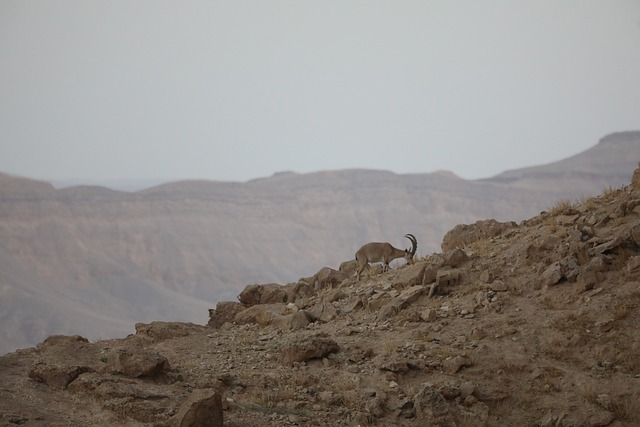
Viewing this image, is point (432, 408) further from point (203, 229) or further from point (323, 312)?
point (203, 229)

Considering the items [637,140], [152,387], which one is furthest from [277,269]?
[152,387]

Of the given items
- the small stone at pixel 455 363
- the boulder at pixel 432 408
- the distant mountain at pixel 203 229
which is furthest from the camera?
the distant mountain at pixel 203 229

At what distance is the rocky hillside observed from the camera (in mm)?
10047

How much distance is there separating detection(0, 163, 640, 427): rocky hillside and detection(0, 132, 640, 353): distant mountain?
53602 mm

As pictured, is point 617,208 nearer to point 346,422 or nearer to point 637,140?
point 346,422

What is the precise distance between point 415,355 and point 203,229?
80.9m

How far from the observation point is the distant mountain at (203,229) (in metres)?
75.3

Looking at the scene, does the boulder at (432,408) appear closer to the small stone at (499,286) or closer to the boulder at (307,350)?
the boulder at (307,350)

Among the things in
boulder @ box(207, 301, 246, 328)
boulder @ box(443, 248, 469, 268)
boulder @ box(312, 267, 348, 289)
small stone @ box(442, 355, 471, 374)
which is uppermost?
boulder @ box(443, 248, 469, 268)

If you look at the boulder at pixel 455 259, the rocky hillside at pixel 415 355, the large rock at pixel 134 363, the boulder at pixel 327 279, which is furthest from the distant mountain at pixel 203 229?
the large rock at pixel 134 363

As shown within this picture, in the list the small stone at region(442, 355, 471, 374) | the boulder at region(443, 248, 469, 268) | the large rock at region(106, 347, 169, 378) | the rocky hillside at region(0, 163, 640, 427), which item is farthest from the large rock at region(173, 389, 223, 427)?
the boulder at region(443, 248, 469, 268)

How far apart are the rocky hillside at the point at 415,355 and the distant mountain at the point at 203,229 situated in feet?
176

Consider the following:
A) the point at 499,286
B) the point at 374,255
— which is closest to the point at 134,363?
the point at 499,286

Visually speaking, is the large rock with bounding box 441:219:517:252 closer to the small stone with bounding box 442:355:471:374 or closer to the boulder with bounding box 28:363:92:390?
the small stone with bounding box 442:355:471:374
